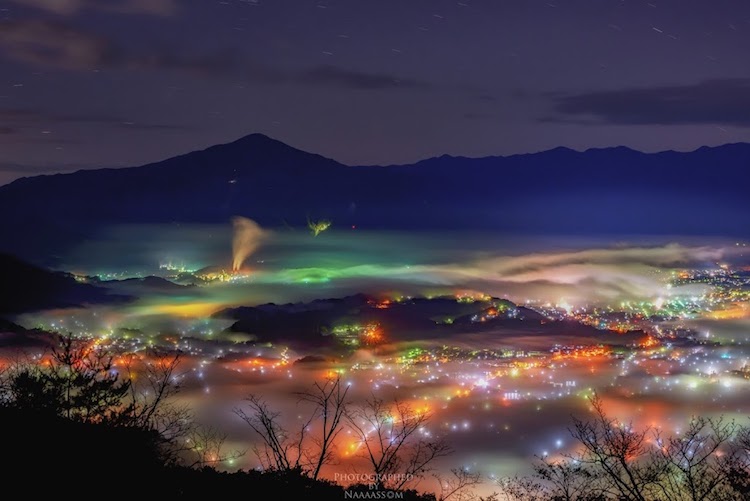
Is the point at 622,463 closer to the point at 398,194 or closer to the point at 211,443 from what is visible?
the point at 211,443

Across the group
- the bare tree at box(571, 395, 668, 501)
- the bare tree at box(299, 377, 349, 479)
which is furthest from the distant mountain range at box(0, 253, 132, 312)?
the bare tree at box(571, 395, 668, 501)

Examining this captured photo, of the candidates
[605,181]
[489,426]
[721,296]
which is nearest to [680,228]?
[605,181]

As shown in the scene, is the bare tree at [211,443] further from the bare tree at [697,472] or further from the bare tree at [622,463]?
the bare tree at [697,472]

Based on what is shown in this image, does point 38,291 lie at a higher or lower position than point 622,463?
higher

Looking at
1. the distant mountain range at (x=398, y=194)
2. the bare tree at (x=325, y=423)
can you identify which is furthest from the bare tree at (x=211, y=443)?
the distant mountain range at (x=398, y=194)

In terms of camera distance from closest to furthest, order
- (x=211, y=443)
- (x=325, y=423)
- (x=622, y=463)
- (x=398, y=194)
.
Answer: (x=622, y=463)
(x=325, y=423)
(x=211, y=443)
(x=398, y=194)

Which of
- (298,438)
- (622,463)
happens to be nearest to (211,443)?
(298,438)

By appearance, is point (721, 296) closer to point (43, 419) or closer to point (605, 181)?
point (43, 419)
